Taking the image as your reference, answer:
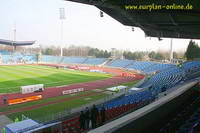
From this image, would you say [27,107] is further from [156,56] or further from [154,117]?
[156,56]

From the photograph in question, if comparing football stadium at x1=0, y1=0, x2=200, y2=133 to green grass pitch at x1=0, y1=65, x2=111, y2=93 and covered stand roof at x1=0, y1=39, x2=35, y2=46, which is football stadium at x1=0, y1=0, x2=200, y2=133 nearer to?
green grass pitch at x1=0, y1=65, x2=111, y2=93

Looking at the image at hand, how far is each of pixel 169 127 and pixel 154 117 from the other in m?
0.95

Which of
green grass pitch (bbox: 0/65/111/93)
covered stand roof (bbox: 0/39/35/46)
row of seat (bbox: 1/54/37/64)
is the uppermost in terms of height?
covered stand roof (bbox: 0/39/35/46)

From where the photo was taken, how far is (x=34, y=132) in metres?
10.1

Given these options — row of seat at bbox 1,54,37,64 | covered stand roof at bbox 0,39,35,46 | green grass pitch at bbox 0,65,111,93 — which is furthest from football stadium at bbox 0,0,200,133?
covered stand roof at bbox 0,39,35,46

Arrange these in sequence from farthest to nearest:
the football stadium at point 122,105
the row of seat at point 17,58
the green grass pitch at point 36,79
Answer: the row of seat at point 17,58
the green grass pitch at point 36,79
the football stadium at point 122,105

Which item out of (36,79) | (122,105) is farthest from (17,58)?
(122,105)

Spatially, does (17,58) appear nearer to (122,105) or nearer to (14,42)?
(14,42)

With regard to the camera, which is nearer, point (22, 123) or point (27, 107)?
point (22, 123)

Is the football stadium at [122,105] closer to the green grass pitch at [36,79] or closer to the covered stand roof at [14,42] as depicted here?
the green grass pitch at [36,79]

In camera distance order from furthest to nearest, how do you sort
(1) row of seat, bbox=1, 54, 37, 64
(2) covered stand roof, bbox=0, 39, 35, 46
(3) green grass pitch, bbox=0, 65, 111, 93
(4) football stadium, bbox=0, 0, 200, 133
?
(2) covered stand roof, bbox=0, 39, 35, 46 → (1) row of seat, bbox=1, 54, 37, 64 → (3) green grass pitch, bbox=0, 65, 111, 93 → (4) football stadium, bbox=0, 0, 200, 133

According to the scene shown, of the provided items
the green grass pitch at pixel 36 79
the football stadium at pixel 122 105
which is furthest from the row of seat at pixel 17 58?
the football stadium at pixel 122 105

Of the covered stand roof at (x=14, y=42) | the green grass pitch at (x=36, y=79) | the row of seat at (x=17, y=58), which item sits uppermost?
the covered stand roof at (x=14, y=42)

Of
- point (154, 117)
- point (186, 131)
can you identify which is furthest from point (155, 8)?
point (186, 131)
